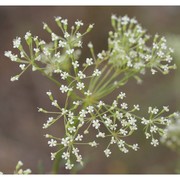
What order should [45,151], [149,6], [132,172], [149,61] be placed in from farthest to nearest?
1. [149,6]
2. [45,151]
3. [132,172]
4. [149,61]

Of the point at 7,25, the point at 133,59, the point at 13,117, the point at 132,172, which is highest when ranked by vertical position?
the point at 7,25

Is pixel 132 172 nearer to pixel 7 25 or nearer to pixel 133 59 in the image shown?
pixel 133 59

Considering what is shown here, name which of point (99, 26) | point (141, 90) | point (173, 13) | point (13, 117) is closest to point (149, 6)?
point (173, 13)

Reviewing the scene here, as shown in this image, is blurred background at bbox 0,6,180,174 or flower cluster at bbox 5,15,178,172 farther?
blurred background at bbox 0,6,180,174

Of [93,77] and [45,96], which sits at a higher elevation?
[45,96]

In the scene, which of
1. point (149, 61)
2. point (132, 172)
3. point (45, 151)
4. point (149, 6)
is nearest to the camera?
point (149, 61)

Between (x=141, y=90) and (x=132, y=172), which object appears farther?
(x=141, y=90)

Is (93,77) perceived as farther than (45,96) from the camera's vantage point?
No

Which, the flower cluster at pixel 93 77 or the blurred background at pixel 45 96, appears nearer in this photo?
the flower cluster at pixel 93 77
